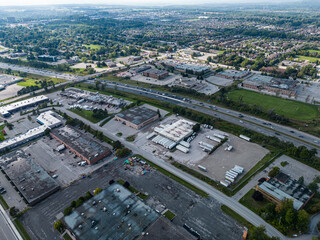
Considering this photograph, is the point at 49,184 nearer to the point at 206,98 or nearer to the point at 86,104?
the point at 86,104

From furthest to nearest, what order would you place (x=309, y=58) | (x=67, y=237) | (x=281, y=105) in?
(x=309, y=58) < (x=281, y=105) < (x=67, y=237)

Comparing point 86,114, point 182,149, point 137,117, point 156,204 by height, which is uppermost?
point 137,117

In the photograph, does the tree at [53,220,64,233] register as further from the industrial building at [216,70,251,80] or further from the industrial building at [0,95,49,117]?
the industrial building at [216,70,251,80]

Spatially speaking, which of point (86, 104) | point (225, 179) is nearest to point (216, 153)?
point (225, 179)

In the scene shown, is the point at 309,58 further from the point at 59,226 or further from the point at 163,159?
the point at 59,226

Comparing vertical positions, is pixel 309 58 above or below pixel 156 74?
above

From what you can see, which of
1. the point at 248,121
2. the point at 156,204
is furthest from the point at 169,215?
the point at 248,121

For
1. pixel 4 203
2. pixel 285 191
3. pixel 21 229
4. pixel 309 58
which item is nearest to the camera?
pixel 21 229

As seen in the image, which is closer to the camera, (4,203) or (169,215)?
(169,215)
